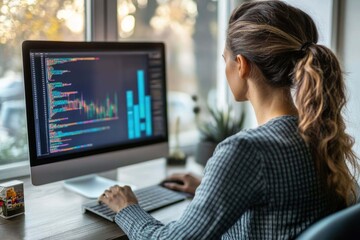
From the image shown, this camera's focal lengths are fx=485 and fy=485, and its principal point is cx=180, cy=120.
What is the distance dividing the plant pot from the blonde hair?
82cm

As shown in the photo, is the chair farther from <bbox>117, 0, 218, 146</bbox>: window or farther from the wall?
<bbox>117, 0, 218, 146</bbox>: window

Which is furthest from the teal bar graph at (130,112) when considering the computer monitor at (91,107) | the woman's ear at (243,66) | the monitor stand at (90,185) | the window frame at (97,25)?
the woman's ear at (243,66)

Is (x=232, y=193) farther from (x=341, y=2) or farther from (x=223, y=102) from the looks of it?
(x=223, y=102)

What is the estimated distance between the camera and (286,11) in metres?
1.27

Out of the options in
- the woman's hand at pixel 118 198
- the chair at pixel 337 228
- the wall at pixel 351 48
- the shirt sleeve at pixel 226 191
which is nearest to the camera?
the chair at pixel 337 228

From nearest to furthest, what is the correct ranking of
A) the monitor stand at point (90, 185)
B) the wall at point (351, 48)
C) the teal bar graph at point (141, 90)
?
the monitor stand at point (90, 185)
the teal bar graph at point (141, 90)
the wall at point (351, 48)

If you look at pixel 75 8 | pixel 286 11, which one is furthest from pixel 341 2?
pixel 75 8

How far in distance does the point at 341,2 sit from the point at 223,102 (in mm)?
806

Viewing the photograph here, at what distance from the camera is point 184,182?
172 centimetres

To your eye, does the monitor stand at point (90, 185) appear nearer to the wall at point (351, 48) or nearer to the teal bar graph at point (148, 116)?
the teal bar graph at point (148, 116)

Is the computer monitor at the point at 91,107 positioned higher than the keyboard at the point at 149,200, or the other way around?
the computer monitor at the point at 91,107

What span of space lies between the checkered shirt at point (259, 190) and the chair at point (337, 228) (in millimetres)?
154

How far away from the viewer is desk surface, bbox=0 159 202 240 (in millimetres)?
1307

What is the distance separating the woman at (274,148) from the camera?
3.58ft
